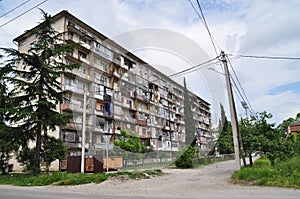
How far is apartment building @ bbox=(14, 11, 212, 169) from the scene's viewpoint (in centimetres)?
2878

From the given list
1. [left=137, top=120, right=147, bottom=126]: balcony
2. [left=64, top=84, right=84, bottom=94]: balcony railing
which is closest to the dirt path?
[left=64, top=84, right=84, bottom=94]: balcony railing

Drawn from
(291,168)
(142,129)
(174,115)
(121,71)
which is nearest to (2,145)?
(291,168)

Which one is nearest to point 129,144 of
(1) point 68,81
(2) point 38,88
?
(1) point 68,81

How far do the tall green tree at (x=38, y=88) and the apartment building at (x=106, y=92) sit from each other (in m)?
8.66

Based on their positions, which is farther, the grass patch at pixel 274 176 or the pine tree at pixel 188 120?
the pine tree at pixel 188 120

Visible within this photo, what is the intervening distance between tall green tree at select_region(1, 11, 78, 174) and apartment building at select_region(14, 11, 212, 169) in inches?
341

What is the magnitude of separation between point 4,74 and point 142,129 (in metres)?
20.9

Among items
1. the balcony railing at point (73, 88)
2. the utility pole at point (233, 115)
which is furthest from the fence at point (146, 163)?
the utility pole at point (233, 115)

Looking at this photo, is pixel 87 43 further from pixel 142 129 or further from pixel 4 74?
pixel 4 74

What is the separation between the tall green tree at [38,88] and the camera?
16516 mm

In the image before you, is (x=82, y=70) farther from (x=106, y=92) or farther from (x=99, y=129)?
(x=99, y=129)

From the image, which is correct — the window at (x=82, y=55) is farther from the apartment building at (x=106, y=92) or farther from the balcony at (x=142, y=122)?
the balcony at (x=142, y=122)

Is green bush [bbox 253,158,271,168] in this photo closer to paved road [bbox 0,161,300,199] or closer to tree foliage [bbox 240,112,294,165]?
tree foliage [bbox 240,112,294,165]

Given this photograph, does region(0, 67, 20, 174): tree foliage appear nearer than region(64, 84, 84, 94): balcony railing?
Yes
